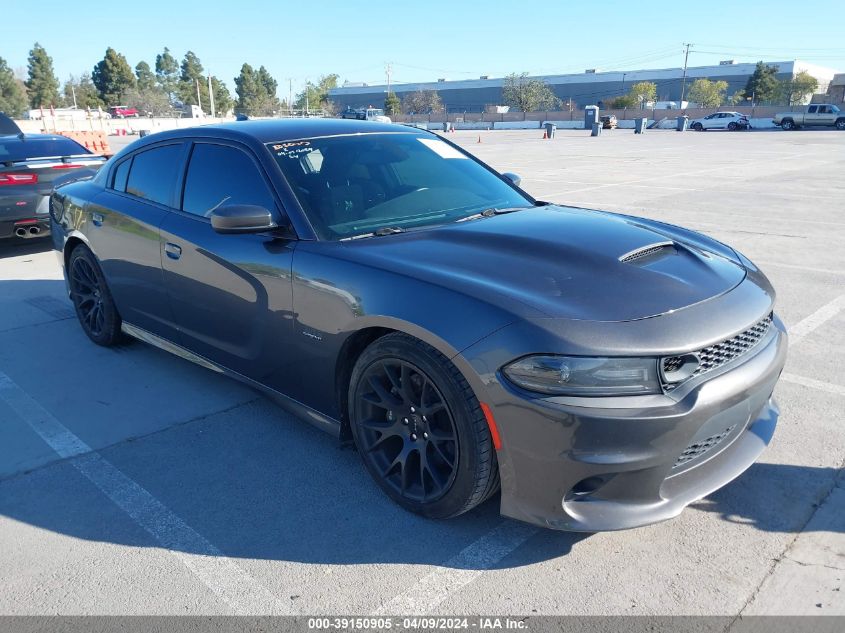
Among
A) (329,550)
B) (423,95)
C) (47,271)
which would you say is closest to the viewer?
(329,550)

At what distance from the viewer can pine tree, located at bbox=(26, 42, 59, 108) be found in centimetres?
9869

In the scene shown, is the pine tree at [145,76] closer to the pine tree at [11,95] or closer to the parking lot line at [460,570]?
the pine tree at [11,95]

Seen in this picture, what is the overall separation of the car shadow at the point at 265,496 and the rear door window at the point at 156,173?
1.28 m

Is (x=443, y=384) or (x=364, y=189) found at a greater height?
(x=364, y=189)

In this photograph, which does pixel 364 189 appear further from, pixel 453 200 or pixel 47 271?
pixel 47 271

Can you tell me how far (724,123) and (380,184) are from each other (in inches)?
2234

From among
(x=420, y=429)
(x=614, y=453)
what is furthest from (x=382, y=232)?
(x=614, y=453)

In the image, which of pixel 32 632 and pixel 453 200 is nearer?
pixel 32 632

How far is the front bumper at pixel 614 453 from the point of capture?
2312 millimetres

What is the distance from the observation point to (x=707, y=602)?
239cm

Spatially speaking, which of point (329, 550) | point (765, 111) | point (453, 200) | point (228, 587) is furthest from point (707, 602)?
point (765, 111)

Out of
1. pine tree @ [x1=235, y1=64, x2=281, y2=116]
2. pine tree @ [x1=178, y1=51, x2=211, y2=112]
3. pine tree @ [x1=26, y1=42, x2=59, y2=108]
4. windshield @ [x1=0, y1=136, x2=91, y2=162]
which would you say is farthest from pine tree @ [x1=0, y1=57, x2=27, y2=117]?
windshield @ [x1=0, y1=136, x2=91, y2=162]

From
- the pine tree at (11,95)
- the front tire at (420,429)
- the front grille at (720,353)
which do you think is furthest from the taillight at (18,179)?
the pine tree at (11,95)

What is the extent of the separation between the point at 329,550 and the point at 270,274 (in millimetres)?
1344
